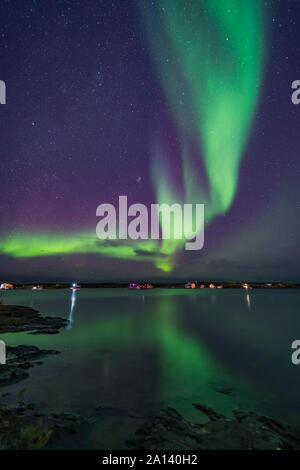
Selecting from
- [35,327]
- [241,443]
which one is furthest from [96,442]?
[35,327]

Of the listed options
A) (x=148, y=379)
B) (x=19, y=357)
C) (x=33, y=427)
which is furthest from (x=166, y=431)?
(x=19, y=357)

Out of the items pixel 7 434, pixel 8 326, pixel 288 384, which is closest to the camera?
pixel 7 434

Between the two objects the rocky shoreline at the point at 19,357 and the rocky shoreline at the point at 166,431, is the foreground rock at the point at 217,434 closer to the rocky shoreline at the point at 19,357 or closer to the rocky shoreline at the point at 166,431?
the rocky shoreline at the point at 166,431

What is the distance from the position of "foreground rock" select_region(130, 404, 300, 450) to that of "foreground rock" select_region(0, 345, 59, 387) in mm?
7368

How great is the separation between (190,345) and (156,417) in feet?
51.9

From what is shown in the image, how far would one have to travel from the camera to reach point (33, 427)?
27.8ft

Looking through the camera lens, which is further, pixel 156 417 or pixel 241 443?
pixel 156 417

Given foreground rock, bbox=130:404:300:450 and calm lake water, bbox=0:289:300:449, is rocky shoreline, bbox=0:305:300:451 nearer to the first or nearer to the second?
foreground rock, bbox=130:404:300:450

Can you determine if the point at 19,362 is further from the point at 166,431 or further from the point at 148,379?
the point at 166,431

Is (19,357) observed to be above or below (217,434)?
above

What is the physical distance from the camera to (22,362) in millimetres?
15703

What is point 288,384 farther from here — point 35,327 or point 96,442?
point 35,327

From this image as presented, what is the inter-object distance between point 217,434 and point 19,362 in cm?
1212
